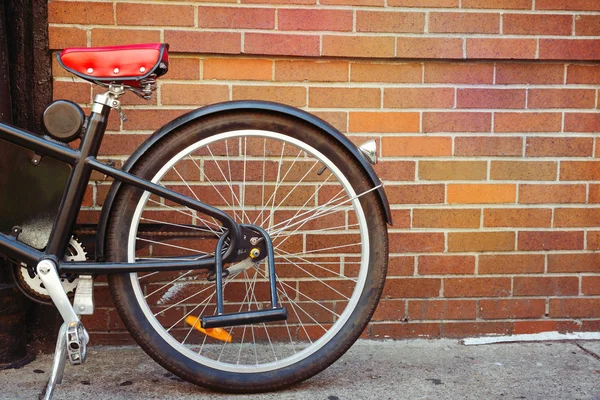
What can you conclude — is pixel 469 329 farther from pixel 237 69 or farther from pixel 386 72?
pixel 237 69

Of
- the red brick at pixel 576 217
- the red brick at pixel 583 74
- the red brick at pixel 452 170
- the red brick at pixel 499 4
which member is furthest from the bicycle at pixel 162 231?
the red brick at pixel 583 74

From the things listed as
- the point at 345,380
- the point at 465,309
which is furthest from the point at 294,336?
the point at 465,309

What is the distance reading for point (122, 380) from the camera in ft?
8.22

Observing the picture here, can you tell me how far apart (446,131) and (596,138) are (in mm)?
661

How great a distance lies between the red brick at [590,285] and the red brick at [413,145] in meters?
0.87

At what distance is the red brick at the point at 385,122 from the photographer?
2.87 m

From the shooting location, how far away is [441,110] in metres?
2.89

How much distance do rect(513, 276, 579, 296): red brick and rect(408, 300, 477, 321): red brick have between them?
8.5 inches

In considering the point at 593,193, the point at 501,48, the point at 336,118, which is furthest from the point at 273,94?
the point at 593,193

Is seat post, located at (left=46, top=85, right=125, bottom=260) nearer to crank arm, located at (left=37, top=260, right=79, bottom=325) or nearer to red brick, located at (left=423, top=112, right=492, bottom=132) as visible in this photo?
crank arm, located at (left=37, top=260, right=79, bottom=325)

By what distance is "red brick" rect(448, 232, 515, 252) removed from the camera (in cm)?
295

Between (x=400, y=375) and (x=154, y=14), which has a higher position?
(x=154, y=14)

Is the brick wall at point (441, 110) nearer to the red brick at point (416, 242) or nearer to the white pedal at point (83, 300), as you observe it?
the red brick at point (416, 242)

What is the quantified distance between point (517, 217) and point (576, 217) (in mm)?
265
